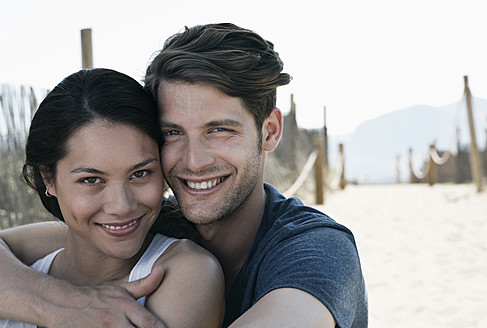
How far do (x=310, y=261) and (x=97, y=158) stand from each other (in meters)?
0.79

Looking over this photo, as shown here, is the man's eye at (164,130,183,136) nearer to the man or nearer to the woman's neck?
the man

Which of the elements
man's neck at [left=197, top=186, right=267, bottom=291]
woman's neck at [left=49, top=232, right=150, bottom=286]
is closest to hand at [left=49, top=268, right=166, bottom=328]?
woman's neck at [left=49, top=232, right=150, bottom=286]

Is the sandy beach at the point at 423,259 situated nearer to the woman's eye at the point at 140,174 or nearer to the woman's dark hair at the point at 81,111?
the woman's eye at the point at 140,174

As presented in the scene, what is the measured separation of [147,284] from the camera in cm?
159

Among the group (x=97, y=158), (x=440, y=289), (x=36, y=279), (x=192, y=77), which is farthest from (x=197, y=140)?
(x=440, y=289)

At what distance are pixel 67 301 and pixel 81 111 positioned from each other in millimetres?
655

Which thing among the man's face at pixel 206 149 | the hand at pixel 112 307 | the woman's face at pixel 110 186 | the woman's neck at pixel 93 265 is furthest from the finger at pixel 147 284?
the man's face at pixel 206 149

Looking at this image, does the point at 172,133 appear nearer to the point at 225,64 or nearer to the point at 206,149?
the point at 206,149

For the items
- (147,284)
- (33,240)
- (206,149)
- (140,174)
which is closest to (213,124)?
(206,149)

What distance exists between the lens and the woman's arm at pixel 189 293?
154 cm

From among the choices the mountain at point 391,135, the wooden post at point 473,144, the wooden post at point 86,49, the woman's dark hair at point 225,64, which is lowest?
the mountain at point 391,135

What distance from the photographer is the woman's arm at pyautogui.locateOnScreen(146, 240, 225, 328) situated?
154 cm

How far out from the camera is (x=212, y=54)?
193 cm

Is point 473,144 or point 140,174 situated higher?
point 140,174
